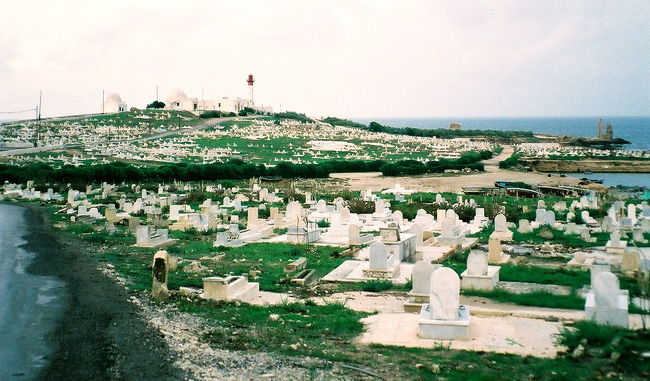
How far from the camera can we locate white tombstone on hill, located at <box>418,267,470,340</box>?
1039 cm

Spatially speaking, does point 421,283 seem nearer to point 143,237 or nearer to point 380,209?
point 143,237

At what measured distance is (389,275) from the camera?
16.3 metres

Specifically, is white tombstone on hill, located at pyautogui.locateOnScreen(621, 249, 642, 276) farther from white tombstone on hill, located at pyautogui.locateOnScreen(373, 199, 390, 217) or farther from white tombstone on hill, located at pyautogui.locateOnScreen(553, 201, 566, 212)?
white tombstone on hill, located at pyautogui.locateOnScreen(553, 201, 566, 212)

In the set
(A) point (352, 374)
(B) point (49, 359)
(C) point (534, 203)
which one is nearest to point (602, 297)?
(A) point (352, 374)

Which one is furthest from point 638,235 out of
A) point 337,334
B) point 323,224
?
point 337,334

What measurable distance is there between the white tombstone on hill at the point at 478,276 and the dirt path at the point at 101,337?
21.9 feet

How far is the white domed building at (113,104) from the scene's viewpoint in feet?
405

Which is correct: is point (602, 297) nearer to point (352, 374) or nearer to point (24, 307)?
point (352, 374)

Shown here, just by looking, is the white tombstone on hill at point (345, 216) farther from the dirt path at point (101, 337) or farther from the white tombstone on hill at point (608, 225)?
the dirt path at point (101, 337)

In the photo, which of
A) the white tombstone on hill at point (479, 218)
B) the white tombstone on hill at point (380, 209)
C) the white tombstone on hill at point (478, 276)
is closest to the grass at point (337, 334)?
the white tombstone on hill at point (478, 276)

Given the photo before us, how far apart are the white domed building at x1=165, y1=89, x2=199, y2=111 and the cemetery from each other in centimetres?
9907

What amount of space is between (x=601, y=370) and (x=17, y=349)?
26.8ft

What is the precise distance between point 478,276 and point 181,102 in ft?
398

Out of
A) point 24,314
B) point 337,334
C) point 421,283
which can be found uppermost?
point 421,283
